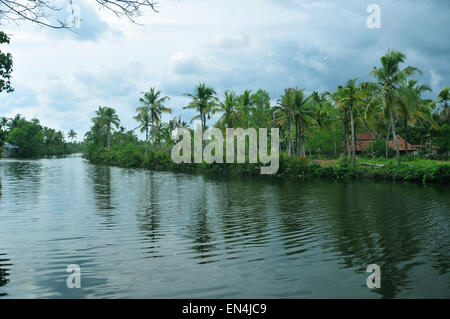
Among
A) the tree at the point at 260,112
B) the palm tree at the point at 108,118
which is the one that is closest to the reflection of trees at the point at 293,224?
the tree at the point at 260,112

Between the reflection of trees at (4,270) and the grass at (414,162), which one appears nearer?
the reflection of trees at (4,270)

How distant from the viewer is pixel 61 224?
10.0 meters

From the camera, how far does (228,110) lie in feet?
129

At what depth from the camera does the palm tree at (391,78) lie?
2652 cm

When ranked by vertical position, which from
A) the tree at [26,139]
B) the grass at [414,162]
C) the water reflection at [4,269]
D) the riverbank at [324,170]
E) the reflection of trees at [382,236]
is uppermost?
the tree at [26,139]

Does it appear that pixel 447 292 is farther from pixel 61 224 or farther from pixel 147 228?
pixel 61 224

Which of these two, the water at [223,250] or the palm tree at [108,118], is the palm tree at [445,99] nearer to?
the water at [223,250]

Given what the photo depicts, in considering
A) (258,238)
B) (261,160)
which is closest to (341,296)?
(258,238)

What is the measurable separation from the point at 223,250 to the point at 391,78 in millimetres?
25264

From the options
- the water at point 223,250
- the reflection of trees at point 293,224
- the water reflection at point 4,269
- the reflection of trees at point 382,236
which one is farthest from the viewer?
the reflection of trees at point 293,224

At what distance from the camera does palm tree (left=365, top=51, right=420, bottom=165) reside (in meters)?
26.5
